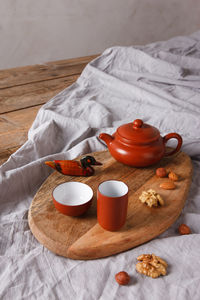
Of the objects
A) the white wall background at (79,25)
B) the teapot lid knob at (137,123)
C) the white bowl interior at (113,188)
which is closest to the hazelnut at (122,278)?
the white bowl interior at (113,188)

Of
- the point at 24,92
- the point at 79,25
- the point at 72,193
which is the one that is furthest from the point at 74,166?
the point at 79,25

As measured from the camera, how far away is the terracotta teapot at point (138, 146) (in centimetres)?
91

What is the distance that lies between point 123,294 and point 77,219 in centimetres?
19

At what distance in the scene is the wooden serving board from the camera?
0.68 metres

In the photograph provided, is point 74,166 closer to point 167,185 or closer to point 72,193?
point 72,193

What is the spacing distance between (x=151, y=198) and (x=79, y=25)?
8.34 ft

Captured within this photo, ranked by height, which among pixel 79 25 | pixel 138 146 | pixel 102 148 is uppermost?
pixel 138 146

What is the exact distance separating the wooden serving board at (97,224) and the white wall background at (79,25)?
81.9 inches

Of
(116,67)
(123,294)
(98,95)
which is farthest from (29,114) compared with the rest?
(123,294)

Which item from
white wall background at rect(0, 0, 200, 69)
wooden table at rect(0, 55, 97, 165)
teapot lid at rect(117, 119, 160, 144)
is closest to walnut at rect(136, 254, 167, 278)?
teapot lid at rect(117, 119, 160, 144)

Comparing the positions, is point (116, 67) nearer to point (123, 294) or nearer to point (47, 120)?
point (47, 120)

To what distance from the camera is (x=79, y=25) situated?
3.00m

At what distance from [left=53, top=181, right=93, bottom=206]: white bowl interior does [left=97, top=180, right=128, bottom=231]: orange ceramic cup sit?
69 millimetres

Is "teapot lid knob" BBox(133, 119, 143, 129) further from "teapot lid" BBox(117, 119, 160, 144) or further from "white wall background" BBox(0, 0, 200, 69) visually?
"white wall background" BBox(0, 0, 200, 69)
